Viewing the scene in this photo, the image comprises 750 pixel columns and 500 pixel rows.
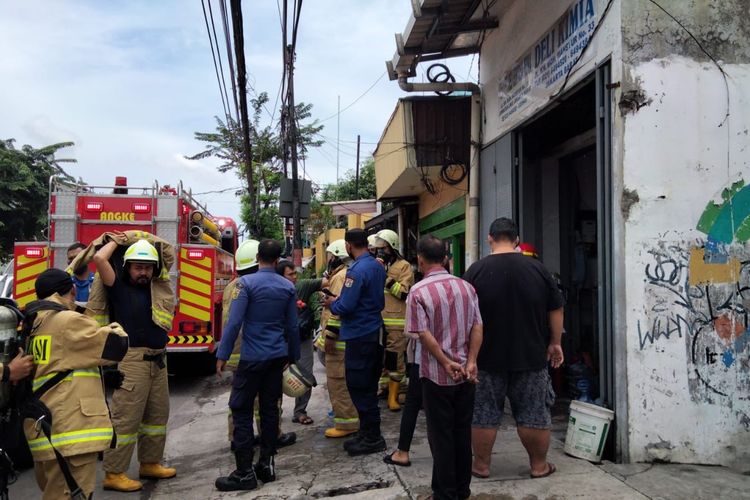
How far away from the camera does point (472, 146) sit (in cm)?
741

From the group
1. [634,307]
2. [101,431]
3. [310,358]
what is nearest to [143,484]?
[101,431]

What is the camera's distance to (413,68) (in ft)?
25.1

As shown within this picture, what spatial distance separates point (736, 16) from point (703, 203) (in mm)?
1532

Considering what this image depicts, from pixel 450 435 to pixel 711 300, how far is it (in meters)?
2.36

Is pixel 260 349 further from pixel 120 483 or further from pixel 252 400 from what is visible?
pixel 120 483

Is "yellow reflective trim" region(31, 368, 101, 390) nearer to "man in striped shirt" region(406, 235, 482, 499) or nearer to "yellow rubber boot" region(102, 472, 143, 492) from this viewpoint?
"yellow rubber boot" region(102, 472, 143, 492)

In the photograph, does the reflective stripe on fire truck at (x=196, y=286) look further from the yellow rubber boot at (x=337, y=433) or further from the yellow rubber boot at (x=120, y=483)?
the yellow rubber boot at (x=120, y=483)

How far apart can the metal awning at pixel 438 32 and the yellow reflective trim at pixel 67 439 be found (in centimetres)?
505

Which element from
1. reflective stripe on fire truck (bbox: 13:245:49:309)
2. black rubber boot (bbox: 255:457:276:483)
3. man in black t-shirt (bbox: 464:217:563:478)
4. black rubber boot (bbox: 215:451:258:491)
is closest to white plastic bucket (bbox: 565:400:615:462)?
man in black t-shirt (bbox: 464:217:563:478)

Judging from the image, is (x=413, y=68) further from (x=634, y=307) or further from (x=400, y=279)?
(x=634, y=307)

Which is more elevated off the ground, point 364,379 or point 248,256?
point 248,256

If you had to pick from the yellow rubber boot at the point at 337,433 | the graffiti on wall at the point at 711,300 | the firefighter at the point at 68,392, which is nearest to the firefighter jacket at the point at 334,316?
the yellow rubber boot at the point at 337,433

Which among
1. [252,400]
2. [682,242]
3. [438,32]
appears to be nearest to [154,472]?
[252,400]

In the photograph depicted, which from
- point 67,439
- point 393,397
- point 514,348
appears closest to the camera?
point 67,439
